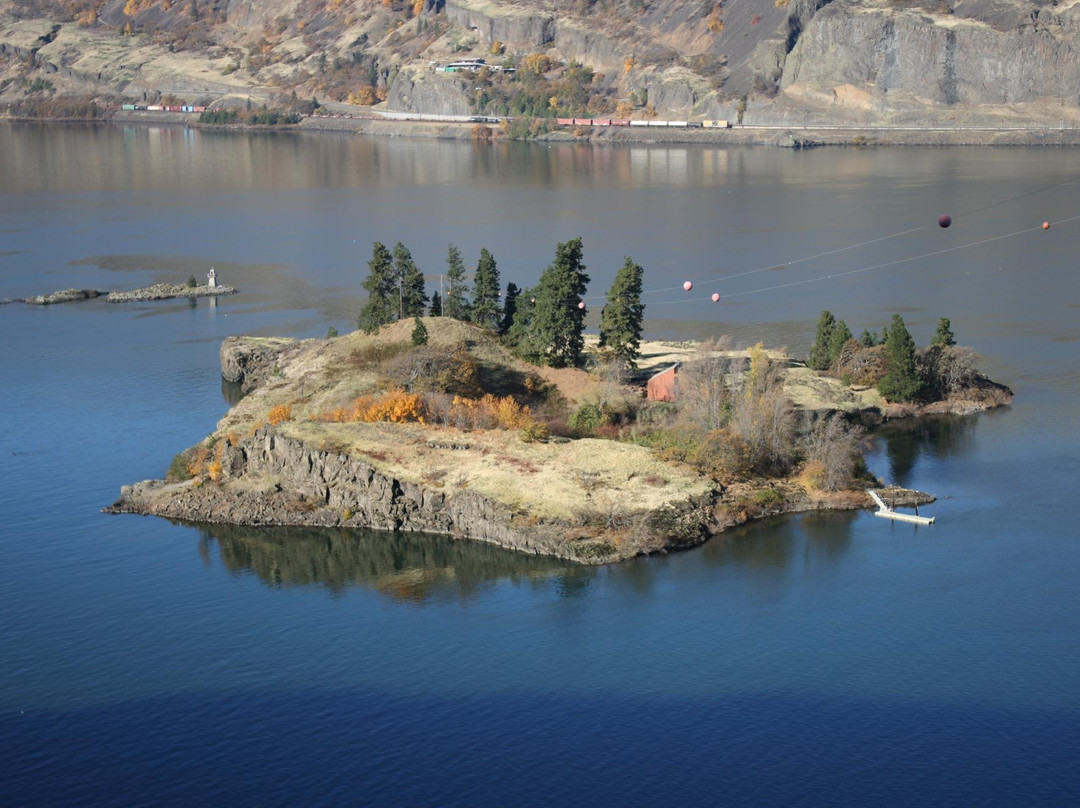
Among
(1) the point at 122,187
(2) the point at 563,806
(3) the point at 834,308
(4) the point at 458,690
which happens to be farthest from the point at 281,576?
(1) the point at 122,187

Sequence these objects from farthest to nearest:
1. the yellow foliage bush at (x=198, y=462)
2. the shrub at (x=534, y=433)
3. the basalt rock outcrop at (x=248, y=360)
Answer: the basalt rock outcrop at (x=248, y=360)
the yellow foliage bush at (x=198, y=462)
the shrub at (x=534, y=433)

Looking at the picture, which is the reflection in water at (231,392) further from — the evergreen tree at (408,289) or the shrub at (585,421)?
the shrub at (585,421)

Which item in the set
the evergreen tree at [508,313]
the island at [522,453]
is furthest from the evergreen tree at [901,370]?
the evergreen tree at [508,313]

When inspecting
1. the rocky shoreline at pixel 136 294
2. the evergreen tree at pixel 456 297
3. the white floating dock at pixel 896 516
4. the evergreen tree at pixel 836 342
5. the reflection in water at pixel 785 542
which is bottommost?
the reflection in water at pixel 785 542

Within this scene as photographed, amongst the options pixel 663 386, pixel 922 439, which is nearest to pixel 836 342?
pixel 922 439

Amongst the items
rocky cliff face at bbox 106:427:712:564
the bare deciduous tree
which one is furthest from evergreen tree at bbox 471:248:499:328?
the bare deciduous tree

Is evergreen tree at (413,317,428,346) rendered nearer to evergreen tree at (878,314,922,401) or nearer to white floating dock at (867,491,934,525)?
white floating dock at (867,491,934,525)
